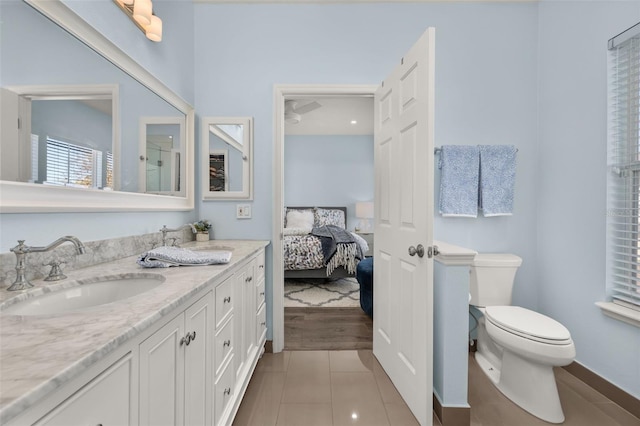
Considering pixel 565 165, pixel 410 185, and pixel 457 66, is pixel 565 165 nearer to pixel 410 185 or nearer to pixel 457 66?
pixel 457 66

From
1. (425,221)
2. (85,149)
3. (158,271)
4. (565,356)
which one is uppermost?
(85,149)

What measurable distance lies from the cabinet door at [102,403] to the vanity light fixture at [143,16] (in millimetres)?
1783

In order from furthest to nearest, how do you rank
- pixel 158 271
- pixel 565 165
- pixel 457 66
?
1. pixel 457 66
2. pixel 565 165
3. pixel 158 271

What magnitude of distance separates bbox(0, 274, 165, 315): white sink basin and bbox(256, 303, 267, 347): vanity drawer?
0.97 meters

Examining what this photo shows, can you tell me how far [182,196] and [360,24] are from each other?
1.97 meters

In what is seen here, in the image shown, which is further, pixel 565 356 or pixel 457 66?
pixel 457 66

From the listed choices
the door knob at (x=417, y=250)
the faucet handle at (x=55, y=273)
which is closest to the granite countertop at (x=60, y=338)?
the faucet handle at (x=55, y=273)

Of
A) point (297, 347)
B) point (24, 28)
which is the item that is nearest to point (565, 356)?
point (297, 347)

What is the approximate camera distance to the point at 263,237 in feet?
7.34

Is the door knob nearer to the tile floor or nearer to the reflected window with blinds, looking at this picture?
the tile floor

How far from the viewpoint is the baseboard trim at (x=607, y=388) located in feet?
4.99

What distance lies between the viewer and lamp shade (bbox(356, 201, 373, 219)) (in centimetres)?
529

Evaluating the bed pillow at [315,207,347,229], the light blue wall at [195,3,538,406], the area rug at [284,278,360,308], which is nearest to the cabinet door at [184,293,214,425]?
the light blue wall at [195,3,538,406]

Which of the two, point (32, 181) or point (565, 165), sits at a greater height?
point (565, 165)
